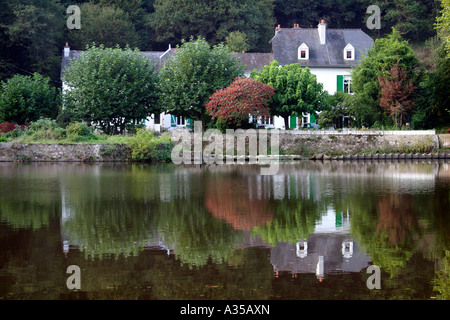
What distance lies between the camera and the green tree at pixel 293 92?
126ft

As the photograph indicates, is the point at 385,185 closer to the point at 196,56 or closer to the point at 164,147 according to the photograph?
the point at 164,147

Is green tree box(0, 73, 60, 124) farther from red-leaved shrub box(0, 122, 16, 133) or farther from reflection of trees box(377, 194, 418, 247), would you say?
reflection of trees box(377, 194, 418, 247)

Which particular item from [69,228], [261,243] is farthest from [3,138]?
[261,243]

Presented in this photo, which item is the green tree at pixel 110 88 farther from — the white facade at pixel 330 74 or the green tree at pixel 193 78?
the white facade at pixel 330 74

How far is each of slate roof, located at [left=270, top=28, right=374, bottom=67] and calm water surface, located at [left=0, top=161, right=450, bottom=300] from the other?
28.3 meters

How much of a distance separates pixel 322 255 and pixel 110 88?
100 feet

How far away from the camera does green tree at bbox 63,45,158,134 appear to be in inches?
1538

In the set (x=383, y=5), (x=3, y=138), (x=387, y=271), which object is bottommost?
(x=387, y=271)

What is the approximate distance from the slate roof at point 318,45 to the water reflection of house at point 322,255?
3778 cm

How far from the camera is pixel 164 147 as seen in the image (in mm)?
36688

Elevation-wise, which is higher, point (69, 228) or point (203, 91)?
point (203, 91)

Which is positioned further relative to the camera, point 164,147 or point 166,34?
point 166,34

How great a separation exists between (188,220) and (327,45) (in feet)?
129
